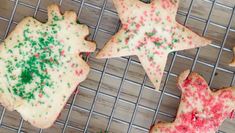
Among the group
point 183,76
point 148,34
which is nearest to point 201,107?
point 183,76

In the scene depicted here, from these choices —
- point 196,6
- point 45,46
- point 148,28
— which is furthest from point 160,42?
point 45,46

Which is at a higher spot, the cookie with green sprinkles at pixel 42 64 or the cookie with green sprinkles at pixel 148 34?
the cookie with green sprinkles at pixel 148 34

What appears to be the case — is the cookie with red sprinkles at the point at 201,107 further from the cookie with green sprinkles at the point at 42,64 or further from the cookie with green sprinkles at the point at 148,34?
the cookie with green sprinkles at the point at 42,64

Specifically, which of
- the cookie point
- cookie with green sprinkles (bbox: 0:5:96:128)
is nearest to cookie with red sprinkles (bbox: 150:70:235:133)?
the cookie point

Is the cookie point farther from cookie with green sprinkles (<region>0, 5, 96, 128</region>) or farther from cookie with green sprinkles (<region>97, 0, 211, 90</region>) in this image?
cookie with green sprinkles (<region>0, 5, 96, 128</region>)

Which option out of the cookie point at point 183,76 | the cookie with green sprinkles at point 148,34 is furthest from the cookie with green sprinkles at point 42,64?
the cookie point at point 183,76

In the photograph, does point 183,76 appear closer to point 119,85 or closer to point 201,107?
point 201,107

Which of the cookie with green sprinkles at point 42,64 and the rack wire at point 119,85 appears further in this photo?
the rack wire at point 119,85
